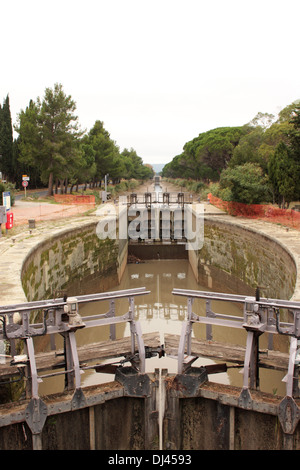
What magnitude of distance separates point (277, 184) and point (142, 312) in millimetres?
8017

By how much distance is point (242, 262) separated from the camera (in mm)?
14523

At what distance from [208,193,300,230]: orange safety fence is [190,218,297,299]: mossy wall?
1500 mm

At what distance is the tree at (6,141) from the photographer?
120ft

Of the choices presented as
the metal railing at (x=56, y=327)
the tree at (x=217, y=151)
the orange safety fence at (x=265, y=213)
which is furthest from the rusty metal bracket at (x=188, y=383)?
the tree at (x=217, y=151)

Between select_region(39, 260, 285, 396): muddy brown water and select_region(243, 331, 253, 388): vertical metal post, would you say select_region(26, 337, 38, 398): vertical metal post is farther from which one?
select_region(39, 260, 285, 396): muddy brown water

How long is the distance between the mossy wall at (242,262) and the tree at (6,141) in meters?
24.4

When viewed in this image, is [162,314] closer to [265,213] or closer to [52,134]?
[265,213]

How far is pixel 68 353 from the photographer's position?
5.15 metres

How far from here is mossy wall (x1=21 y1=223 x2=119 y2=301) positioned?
10383 millimetres

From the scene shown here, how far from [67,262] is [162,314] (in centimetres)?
332

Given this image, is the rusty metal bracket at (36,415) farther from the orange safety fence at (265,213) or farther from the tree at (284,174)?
the tree at (284,174)

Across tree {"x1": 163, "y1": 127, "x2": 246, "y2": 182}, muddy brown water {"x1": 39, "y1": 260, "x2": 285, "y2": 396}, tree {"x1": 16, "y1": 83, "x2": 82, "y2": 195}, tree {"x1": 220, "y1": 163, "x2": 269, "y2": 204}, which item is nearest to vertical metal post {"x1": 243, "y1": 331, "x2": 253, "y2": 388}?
muddy brown water {"x1": 39, "y1": 260, "x2": 285, "y2": 396}

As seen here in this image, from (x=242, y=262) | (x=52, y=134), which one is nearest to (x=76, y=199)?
(x=52, y=134)
